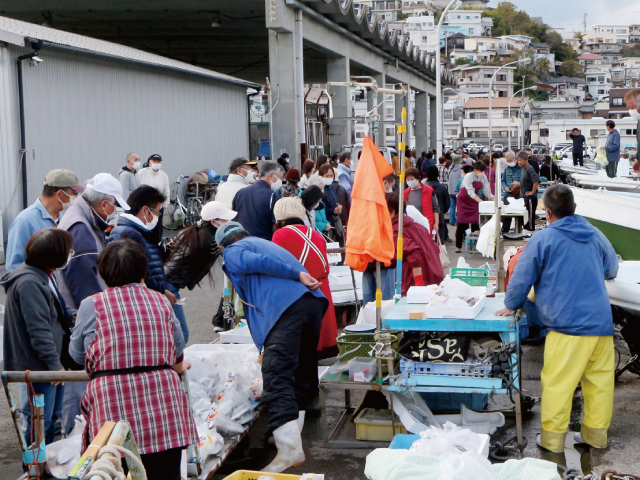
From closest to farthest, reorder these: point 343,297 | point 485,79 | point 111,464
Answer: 1. point 111,464
2. point 343,297
3. point 485,79

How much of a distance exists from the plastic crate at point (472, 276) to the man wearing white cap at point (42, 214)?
3511mm

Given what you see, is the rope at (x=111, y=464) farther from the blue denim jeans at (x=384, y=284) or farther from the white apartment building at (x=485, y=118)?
the white apartment building at (x=485, y=118)

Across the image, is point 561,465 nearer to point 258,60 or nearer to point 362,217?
point 362,217

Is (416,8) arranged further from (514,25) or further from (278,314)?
(278,314)

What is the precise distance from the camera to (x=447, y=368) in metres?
5.36

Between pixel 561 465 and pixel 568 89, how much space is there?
5565 inches

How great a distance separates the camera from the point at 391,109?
1623 inches

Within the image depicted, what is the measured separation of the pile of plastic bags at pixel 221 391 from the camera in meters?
5.14

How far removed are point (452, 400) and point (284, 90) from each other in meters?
16.1

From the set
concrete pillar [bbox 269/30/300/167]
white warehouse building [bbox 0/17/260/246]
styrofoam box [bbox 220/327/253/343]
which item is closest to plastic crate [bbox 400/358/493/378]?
styrofoam box [bbox 220/327/253/343]

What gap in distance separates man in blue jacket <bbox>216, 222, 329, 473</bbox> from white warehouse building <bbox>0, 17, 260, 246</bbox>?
9333 mm

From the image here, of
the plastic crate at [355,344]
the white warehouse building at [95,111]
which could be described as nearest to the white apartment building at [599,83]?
the white warehouse building at [95,111]

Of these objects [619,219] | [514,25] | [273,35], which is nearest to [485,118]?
[514,25]

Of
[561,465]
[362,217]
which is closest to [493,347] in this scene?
[561,465]
